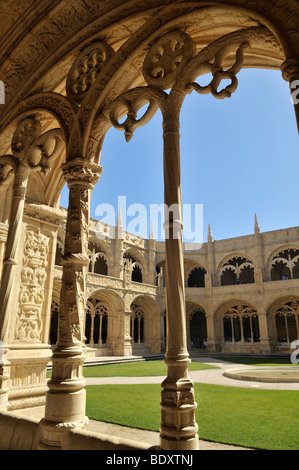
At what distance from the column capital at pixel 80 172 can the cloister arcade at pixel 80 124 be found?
0.5 inches

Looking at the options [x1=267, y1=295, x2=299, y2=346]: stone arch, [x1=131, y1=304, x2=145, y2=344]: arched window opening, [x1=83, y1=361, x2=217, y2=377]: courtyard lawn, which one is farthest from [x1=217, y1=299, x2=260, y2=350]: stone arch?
[x1=83, y1=361, x2=217, y2=377]: courtyard lawn

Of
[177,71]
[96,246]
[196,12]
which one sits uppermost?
[96,246]

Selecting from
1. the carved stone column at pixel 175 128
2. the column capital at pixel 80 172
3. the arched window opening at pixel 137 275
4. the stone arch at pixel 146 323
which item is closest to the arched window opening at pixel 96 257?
the arched window opening at pixel 137 275

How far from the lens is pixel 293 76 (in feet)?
7.84

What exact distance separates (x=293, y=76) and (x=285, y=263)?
2512 cm

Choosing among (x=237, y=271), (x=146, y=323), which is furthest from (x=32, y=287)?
(x=237, y=271)

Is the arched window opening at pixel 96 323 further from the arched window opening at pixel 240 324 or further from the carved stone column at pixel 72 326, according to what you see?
the carved stone column at pixel 72 326

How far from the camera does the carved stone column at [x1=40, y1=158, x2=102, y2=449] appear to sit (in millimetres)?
2719

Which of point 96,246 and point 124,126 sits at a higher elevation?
point 96,246
